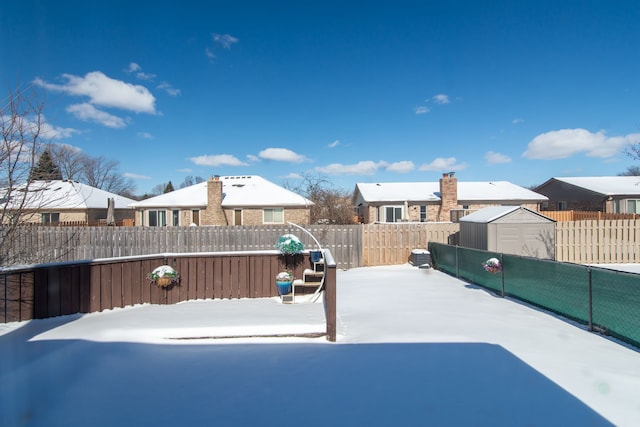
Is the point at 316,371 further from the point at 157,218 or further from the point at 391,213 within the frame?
the point at 391,213

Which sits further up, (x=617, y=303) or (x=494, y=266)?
(x=494, y=266)

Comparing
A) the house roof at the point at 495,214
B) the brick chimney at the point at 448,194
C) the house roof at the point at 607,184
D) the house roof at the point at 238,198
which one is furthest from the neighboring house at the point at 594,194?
the house roof at the point at 238,198

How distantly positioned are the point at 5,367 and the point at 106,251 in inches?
414

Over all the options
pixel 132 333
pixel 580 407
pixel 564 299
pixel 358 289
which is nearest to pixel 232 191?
pixel 358 289

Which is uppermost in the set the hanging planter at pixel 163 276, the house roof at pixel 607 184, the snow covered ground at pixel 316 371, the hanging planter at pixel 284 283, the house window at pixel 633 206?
the house roof at pixel 607 184

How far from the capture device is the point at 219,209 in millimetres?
21531

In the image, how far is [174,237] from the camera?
13.1 m

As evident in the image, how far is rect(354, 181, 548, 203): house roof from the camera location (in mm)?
24625

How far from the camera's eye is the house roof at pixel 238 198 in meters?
21.7

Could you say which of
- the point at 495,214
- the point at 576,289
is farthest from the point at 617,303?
the point at 495,214

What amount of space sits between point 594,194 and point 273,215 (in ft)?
75.5

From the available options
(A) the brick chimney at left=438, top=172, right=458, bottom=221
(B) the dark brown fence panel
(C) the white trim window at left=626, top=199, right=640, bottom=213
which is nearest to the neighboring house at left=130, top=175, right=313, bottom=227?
(A) the brick chimney at left=438, top=172, right=458, bottom=221

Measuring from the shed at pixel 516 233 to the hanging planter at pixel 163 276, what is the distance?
30.1 feet

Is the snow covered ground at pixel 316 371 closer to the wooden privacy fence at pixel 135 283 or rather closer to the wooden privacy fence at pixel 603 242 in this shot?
the wooden privacy fence at pixel 135 283
